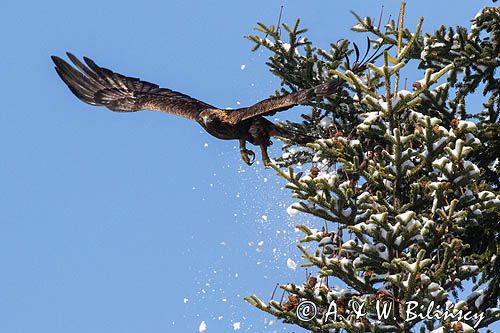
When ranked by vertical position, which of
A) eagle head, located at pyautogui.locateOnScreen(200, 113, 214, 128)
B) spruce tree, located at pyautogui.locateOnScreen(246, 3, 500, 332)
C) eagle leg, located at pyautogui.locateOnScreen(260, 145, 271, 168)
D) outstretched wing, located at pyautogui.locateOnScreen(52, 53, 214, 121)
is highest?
outstretched wing, located at pyautogui.locateOnScreen(52, 53, 214, 121)

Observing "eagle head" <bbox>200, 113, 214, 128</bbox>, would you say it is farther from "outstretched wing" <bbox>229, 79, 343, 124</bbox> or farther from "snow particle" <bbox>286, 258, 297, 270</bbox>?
"snow particle" <bbox>286, 258, 297, 270</bbox>

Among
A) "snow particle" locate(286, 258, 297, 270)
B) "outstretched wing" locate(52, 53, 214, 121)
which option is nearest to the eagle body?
"outstretched wing" locate(52, 53, 214, 121)

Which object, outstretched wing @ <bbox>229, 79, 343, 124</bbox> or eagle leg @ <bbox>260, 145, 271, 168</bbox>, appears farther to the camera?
eagle leg @ <bbox>260, 145, 271, 168</bbox>

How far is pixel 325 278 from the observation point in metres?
10.3

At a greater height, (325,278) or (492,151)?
(492,151)

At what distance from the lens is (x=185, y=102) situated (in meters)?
13.6

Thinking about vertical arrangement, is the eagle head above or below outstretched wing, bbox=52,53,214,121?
below

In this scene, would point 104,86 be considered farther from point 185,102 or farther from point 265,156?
point 265,156

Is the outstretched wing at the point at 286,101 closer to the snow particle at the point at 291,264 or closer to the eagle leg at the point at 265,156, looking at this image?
the eagle leg at the point at 265,156

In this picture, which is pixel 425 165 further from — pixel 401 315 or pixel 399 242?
pixel 401 315

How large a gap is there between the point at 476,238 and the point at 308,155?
2.60 m

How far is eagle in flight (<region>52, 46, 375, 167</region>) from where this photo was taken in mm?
11125

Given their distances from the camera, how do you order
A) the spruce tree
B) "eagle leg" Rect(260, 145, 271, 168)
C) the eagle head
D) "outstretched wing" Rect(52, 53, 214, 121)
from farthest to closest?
"outstretched wing" Rect(52, 53, 214, 121)
the eagle head
"eagle leg" Rect(260, 145, 271, 168)
the spruce tree

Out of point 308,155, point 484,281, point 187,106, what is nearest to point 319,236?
point 484,281
